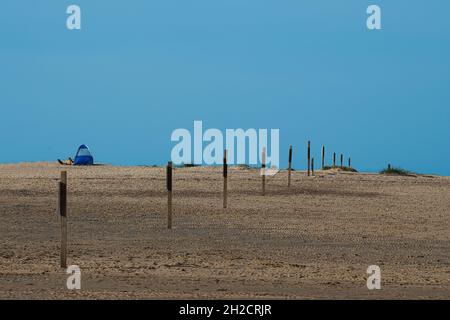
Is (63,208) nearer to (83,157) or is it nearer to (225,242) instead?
(225,242)

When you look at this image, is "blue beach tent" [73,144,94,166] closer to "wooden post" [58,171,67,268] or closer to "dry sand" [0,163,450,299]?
"dry sand" [0,163,450,299]

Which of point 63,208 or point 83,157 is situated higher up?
point 83,157

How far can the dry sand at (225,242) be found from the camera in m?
14.5

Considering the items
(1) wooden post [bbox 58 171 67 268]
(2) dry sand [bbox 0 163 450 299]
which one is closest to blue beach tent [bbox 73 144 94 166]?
(2) dry sand [bbox 0 163 450 299]

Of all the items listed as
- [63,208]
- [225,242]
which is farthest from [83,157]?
[63,208]

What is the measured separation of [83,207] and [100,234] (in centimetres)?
739

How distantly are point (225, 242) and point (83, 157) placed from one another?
42.5 m

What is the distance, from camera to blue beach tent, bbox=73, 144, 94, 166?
6296 cm

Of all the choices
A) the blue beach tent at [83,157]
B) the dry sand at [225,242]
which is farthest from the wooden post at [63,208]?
the blue beach tent at [83,157]

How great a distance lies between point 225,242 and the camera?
21344 mm

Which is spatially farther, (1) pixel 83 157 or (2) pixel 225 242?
(1) pixel 83 157
